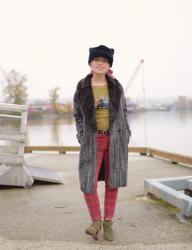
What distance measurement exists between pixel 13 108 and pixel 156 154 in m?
4.54

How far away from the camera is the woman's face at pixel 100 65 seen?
3.12 meters

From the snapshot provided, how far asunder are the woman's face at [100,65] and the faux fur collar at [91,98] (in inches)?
2.9

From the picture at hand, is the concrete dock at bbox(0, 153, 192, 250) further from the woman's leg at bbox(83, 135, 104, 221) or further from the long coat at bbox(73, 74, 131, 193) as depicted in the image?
the long coat at bbox(73, 74, 131, 193)

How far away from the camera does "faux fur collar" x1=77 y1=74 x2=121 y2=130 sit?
305 centimetres

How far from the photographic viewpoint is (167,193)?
3762 millimetres

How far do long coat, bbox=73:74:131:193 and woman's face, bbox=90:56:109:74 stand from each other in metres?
0.07

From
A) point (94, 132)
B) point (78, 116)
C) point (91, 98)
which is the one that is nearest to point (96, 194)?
point (94, 132)

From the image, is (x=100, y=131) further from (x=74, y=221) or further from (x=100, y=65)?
(x=74, y=221)

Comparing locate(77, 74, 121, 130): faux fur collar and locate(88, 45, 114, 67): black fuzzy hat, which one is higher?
locate(88, 45, 114, 67): black fuzzy hat

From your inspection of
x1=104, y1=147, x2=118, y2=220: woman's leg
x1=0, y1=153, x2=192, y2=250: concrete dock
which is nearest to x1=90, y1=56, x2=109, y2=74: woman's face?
x1=104, y1=147, x2=118, y2=220: woman's leg

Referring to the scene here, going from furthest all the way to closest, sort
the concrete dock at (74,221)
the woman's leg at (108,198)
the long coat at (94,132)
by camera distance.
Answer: the woman's leg at (108,198) → the long coat at (94,132) → the concrete dock at (74,221)

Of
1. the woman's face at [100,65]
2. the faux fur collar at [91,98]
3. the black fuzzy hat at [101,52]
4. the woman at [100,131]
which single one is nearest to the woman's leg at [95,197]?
the woman at [100,131]

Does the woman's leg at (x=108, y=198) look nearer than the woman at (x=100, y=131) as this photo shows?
No

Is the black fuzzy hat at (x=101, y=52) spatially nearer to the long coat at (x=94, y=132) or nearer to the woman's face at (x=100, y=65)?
the woman's face at (x=100, y=65)
